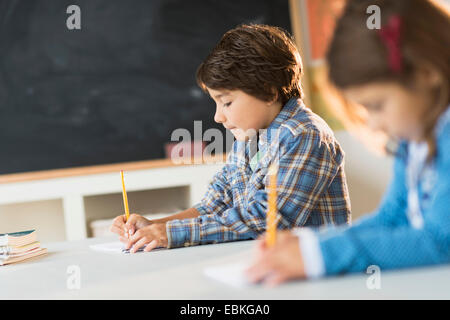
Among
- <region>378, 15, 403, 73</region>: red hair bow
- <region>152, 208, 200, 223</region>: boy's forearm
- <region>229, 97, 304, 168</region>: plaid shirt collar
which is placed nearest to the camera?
<region>378, 15, 403, 73</region>: red hair bow

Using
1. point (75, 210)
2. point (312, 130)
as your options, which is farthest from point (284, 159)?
point (75, 210)

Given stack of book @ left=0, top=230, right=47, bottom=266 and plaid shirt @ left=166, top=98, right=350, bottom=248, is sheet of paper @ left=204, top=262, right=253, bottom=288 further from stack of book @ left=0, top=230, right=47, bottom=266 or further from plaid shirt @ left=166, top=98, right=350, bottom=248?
stack of book @ left=0, top=230, right=47, bottom=266

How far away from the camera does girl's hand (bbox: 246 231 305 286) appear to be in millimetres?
776

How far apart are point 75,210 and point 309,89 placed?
1.64 m

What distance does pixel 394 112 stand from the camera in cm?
75

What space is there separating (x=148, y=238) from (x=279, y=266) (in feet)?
1.78

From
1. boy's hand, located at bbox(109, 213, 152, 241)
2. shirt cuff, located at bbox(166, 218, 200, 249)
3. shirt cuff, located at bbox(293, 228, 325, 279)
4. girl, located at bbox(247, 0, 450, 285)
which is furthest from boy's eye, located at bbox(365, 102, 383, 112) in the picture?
boy's hand, located at bbox(109, 213, 152, 241)

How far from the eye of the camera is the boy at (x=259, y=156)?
4.12 ft

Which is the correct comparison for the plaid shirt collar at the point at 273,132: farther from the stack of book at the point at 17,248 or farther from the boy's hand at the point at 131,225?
the stack of book at the point at 17,248

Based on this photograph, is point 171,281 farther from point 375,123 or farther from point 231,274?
point 375,123

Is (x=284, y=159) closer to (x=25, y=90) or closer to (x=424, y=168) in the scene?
(x=424, y=168)

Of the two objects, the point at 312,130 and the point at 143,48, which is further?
the point at 143,48

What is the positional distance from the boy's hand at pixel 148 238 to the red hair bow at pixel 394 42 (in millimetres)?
704

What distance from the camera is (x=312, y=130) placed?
1296 mm
